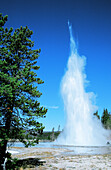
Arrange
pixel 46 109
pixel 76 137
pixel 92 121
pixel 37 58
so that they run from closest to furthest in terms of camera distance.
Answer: pixel 46 109 < pixel 37 58 < pixel 76 137 < pixel 92 121

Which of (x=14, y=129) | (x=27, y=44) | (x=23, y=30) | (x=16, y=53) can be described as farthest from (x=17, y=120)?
(x=23, y=30)

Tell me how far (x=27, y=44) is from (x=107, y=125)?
Result: 91338 millimetres

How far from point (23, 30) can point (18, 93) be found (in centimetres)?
602

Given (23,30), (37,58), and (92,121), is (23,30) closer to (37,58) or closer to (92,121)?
(37,58)

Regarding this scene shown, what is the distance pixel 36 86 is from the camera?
1394 cm

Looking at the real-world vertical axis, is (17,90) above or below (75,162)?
above

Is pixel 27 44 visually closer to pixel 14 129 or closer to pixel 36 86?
pixel 36 86

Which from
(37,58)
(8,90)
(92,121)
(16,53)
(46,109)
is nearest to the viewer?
(8,90)

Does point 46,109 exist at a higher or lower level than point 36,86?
lower

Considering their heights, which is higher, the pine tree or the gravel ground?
the pine tree

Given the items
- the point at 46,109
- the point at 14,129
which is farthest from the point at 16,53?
the point at 14,129

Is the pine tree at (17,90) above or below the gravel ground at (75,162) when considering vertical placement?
above

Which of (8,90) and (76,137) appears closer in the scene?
(8,90)

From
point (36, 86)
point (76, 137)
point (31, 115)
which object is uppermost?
point (36, 86)
